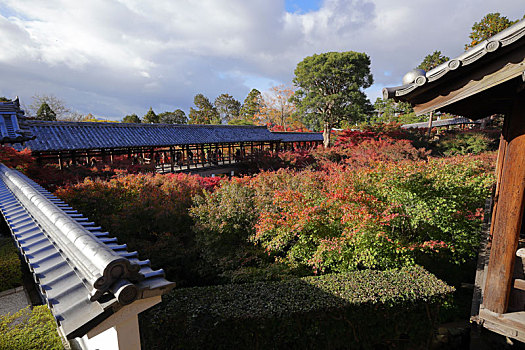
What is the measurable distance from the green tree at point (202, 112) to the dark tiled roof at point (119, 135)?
32.9 meters

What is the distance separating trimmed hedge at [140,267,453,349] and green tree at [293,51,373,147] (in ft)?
72.4

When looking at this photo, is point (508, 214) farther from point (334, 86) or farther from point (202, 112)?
point (202, 112)

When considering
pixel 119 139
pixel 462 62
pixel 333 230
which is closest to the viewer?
pixel 462 62

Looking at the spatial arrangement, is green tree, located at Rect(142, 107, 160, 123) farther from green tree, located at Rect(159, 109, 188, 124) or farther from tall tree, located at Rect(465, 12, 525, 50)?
tall tree, located at Rect(465, 12, 525, 50)

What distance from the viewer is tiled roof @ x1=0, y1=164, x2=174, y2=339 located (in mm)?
1188

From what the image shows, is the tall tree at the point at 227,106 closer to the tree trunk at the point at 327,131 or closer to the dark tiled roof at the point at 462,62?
the tree trunk at the point at 327,131

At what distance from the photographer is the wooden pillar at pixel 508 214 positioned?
7.98ft

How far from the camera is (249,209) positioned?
6.75 m

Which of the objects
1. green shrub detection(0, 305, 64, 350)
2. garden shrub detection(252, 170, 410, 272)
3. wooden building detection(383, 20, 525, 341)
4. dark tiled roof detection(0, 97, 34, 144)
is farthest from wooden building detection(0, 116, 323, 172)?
wooden building detection(383, 20, 525, 341)

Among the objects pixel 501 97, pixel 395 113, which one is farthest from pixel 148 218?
pixel 395 113

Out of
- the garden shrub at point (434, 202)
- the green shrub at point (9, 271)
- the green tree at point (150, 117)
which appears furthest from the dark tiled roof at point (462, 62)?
the green tree at point (150, 117)

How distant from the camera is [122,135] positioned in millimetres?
15797

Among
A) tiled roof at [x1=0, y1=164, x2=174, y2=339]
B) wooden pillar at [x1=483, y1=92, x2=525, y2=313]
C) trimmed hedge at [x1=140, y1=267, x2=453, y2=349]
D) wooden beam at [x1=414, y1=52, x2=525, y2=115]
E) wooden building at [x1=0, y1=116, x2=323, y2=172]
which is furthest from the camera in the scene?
wooden building at [x1=0, y1=116, x2=323, y2=172]

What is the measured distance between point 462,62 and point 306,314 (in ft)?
12.3
